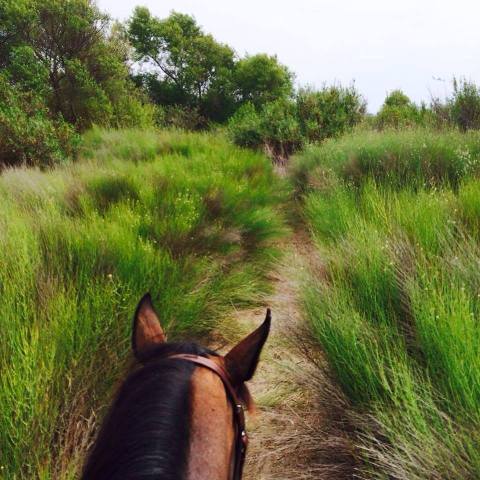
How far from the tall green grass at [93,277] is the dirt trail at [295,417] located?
67cm

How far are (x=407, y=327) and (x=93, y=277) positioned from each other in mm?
1815

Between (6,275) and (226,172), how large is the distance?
409 centimetres

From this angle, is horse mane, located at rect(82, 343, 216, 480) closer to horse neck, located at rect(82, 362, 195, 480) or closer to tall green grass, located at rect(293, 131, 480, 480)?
horse neck, located at rect(82, 362, 195, 480)

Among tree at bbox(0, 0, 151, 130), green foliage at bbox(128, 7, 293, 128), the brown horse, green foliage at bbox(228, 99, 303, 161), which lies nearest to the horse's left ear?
the brown horse

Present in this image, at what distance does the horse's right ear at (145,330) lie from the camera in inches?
45.5

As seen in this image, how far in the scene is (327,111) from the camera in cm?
997

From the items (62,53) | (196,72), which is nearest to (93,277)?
(62,53)

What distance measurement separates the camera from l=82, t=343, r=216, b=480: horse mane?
28.2 inches

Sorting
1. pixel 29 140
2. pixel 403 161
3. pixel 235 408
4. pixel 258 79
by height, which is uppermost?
pixel 258 79

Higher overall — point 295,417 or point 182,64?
point 182,64

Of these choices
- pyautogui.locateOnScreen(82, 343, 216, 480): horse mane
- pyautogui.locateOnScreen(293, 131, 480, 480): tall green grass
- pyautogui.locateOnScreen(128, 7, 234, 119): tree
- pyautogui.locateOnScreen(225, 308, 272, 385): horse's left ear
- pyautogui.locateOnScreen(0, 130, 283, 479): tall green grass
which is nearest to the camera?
pyautogui.locateOnScreen(82, 343, 216, 480): horse mane

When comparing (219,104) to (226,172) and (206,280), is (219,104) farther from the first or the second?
(206,280)

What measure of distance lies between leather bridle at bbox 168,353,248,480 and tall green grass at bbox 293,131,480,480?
57 centimetres

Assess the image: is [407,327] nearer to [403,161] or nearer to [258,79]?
[403,161]
